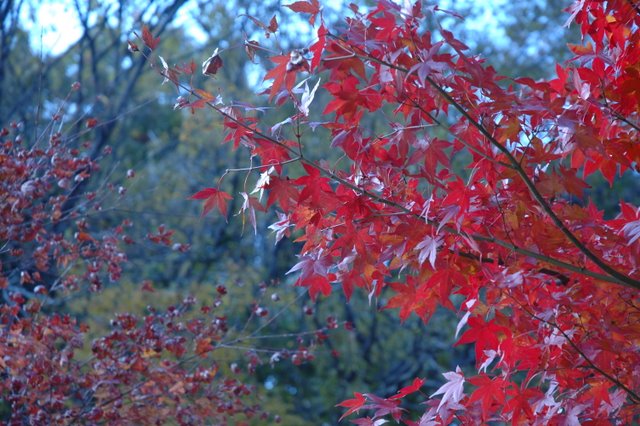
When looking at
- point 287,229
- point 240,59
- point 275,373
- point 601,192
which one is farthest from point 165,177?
point 287,229

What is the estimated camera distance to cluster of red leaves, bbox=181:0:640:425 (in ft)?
6.31

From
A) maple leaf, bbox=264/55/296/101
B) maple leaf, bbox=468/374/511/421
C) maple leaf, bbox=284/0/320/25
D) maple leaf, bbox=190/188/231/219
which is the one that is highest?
maple leaf, bbox=284/0/320/25

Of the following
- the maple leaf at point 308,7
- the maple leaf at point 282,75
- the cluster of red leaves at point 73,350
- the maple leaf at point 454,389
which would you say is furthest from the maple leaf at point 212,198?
the cluster of red leaves at point 73,350

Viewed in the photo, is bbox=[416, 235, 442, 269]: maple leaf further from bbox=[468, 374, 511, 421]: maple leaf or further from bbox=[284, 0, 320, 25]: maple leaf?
bbox=[284, 0, 320, 25]: maple leaf

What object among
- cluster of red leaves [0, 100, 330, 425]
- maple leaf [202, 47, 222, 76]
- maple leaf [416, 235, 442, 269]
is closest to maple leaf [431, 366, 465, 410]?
maple leaf [416, 235, 442, 269]

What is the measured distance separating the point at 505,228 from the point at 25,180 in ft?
7.41

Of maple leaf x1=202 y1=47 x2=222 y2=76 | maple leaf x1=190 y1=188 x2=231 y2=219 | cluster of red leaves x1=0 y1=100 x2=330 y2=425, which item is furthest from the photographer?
cluster of red leaves x1=0 y1=100 x2=330 y2=425

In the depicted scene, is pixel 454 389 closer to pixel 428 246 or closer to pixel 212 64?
pixel 428 246

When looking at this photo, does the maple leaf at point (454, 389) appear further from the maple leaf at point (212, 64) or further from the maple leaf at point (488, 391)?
the maple leaf at point (212, 64)

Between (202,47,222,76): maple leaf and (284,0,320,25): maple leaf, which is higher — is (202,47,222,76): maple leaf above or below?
below

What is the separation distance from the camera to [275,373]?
304 inches

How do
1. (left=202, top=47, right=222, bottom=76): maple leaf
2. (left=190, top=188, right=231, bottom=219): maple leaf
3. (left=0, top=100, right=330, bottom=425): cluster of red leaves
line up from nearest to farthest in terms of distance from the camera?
(left=202, top=47, right=222, bottom=76): maple leaf, (left=190, top=188, right=231, bottom=219): maple leaf, (left=0, top=100, right=330, bottom=425): cluster of red leaves

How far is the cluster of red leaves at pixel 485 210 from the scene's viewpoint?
1922mm

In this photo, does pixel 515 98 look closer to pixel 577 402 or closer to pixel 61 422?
pixel 577 402
